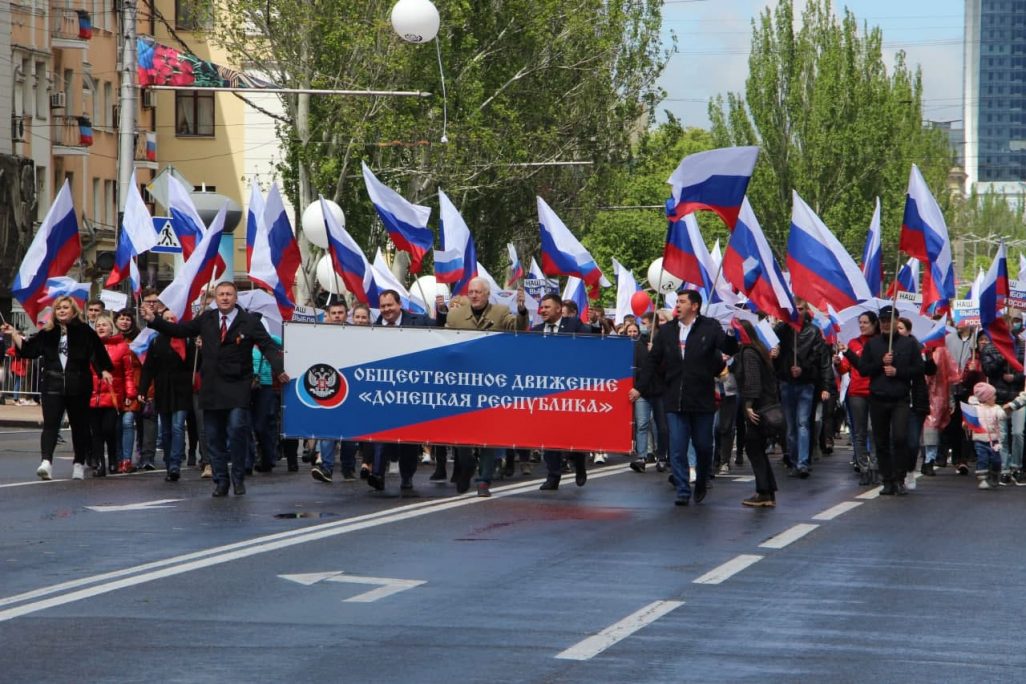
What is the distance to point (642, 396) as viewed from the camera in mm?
19328

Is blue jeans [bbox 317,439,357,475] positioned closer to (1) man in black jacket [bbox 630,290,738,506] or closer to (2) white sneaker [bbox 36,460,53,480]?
(2) white sneaker [bbox 36,460,53,480]

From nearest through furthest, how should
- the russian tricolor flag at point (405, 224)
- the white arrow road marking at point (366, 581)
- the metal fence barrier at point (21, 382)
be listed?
the white arrow road marking at point (366, 581), the russian tricolor flag at point (405, 224), the metal fence barrier at point (21, 382)

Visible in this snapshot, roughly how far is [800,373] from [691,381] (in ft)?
20.1

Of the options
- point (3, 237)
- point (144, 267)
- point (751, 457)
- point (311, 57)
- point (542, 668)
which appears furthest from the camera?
point (3, 237)

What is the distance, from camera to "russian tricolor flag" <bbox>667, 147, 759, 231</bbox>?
1844 cm

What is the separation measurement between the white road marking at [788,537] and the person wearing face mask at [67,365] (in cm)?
742

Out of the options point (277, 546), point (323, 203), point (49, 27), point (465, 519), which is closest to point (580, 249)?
point (323, 203)

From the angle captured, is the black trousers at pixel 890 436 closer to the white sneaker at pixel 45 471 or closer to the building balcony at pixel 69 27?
the white sneaker at pixel 45 471

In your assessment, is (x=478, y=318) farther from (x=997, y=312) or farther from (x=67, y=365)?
(x=997, y=312)

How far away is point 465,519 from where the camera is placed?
50.0 ft

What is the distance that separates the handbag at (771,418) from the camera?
17250mm

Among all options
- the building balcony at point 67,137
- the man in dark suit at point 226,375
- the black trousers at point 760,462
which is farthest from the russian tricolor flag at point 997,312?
the building balcony at point 67,137

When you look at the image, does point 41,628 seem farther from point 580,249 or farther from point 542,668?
point 580,249

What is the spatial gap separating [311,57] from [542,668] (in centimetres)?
3355
